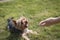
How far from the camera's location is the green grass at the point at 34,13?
9.57 ft

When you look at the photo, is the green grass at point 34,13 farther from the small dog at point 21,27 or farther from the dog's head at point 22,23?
the dog's head at point 22,23

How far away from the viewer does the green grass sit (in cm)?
292

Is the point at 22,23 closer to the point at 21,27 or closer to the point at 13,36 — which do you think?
the point at 21,27

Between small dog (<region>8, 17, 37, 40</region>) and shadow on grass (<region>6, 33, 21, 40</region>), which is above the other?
small dog (<region>8, 17, 37, 40</region>)

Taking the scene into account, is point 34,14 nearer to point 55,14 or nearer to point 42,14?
point 42,14

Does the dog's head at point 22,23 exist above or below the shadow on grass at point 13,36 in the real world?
above

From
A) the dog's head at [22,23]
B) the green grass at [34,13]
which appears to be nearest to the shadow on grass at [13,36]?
the green grass at [34,13]

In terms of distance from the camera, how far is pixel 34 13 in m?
3.55

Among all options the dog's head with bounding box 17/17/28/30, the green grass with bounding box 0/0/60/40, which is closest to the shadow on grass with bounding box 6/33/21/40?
the green grass with bounding box 0/0/60/40

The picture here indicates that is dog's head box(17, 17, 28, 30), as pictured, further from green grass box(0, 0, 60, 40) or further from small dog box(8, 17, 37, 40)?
green grass box(0, 0, 60, 40)

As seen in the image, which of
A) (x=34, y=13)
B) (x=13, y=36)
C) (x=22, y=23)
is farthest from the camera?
(x=34, y=13)

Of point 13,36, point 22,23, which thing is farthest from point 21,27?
point 13,36

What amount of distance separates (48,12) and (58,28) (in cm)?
62

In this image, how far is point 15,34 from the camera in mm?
2871
